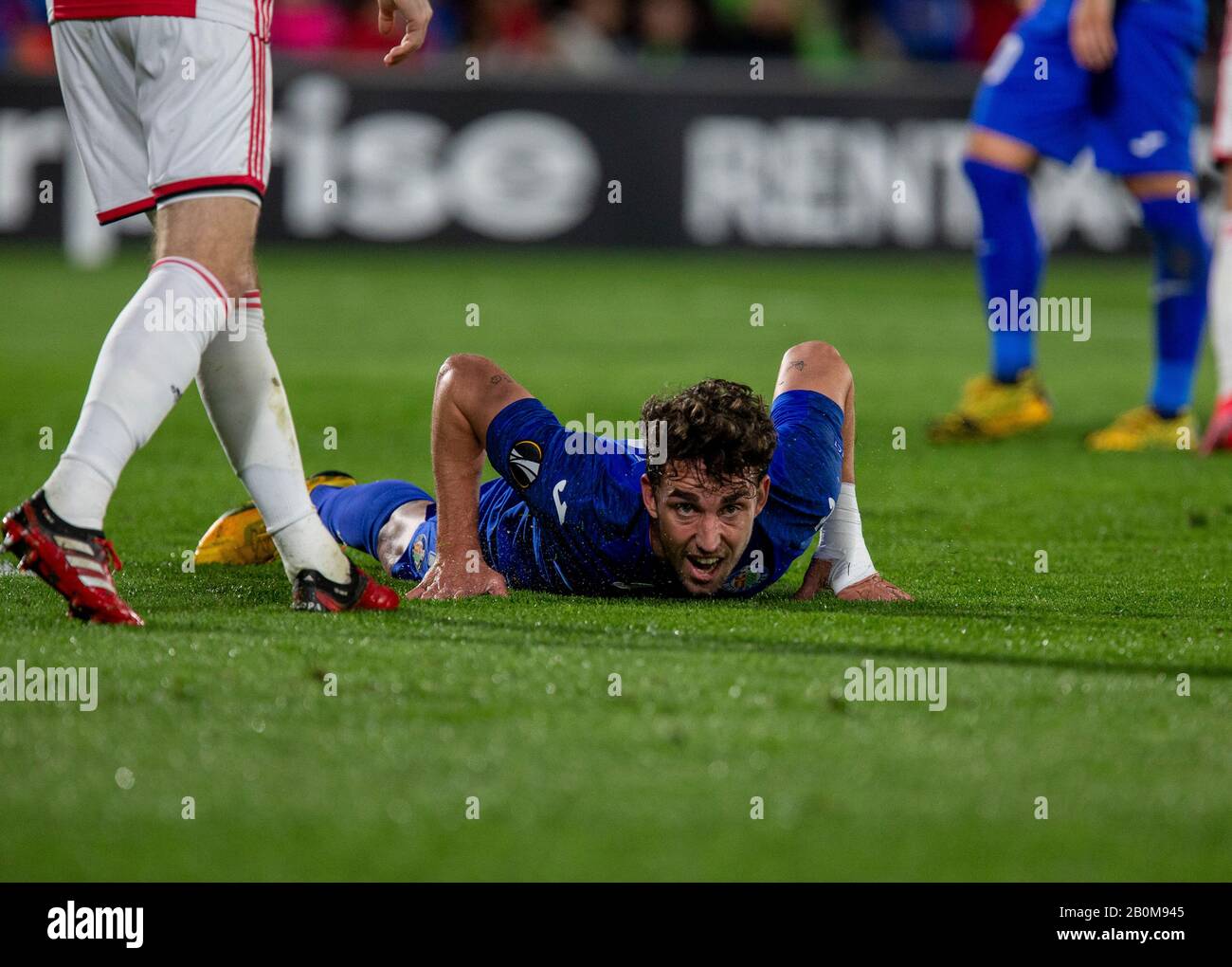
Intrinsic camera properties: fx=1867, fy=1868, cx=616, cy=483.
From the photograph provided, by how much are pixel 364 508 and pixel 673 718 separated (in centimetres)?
184

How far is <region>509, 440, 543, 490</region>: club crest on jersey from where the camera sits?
397 cm

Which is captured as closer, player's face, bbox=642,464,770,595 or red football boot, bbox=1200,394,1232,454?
player's face, bbox=642,464,770,595

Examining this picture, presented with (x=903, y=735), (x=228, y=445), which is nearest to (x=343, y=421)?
(x=228, y=445)

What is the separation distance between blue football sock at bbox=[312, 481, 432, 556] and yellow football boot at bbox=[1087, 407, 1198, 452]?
3.32m

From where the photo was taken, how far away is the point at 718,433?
377cm

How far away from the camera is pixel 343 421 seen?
743cm

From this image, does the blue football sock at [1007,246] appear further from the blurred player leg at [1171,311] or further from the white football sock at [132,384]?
the white football sock at [132,384]

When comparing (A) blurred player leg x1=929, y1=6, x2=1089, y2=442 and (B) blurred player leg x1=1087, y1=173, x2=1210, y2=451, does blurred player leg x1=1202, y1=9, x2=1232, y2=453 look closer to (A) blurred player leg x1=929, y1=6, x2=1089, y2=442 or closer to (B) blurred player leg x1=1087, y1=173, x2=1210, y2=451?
(B) blurred player leg x1=1087, y1=173, x2=1210, y2=451

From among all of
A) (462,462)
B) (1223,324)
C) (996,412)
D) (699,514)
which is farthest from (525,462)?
(996,412)

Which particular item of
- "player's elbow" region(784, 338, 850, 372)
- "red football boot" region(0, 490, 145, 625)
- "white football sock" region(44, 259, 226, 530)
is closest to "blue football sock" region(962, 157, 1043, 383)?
"player's elbow" region(784, 338, 850, 372)

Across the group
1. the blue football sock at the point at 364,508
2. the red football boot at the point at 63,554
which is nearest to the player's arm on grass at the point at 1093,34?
the blue football sock at the point at 364,508

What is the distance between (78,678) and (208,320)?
0.78 meters

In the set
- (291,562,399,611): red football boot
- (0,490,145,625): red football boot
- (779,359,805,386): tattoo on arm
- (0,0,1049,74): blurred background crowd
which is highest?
(0,0,1049,74): blurred background crowd

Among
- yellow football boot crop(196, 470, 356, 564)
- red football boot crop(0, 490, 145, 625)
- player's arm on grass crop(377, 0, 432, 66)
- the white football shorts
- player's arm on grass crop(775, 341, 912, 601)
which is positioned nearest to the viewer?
red football boot crop(0, 490, 145, 625)
